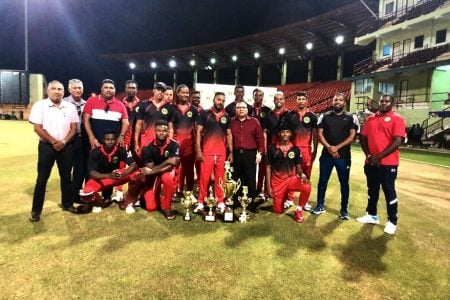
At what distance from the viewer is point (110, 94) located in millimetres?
5402

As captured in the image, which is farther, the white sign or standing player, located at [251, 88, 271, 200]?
the white sign

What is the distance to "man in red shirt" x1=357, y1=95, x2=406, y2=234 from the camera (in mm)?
4742

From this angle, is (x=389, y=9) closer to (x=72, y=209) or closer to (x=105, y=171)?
(x=105, y=171)

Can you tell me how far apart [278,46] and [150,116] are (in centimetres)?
3326

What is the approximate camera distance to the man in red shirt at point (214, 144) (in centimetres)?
532

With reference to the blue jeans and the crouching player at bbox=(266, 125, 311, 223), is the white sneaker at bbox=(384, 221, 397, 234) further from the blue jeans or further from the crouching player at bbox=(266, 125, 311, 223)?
the crouching player at bbox=(266, 125, 311, 223)

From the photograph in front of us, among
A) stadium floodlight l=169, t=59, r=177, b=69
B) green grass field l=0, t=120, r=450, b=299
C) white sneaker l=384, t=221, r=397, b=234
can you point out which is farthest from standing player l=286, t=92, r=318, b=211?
stadium floodlight l=169, t=59, r=177, b=69

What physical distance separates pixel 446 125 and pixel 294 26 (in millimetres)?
17109

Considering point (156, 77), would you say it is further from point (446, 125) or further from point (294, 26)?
point (446, 125)

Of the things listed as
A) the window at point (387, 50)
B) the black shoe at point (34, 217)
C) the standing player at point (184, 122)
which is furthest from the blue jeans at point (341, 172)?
the window at point (387, 50)

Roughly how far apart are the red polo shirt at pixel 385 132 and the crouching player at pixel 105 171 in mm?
3792

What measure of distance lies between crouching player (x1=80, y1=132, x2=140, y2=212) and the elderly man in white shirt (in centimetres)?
42

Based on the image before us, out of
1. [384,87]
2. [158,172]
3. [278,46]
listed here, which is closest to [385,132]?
[158,172]

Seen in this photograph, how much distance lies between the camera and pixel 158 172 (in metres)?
5.18
